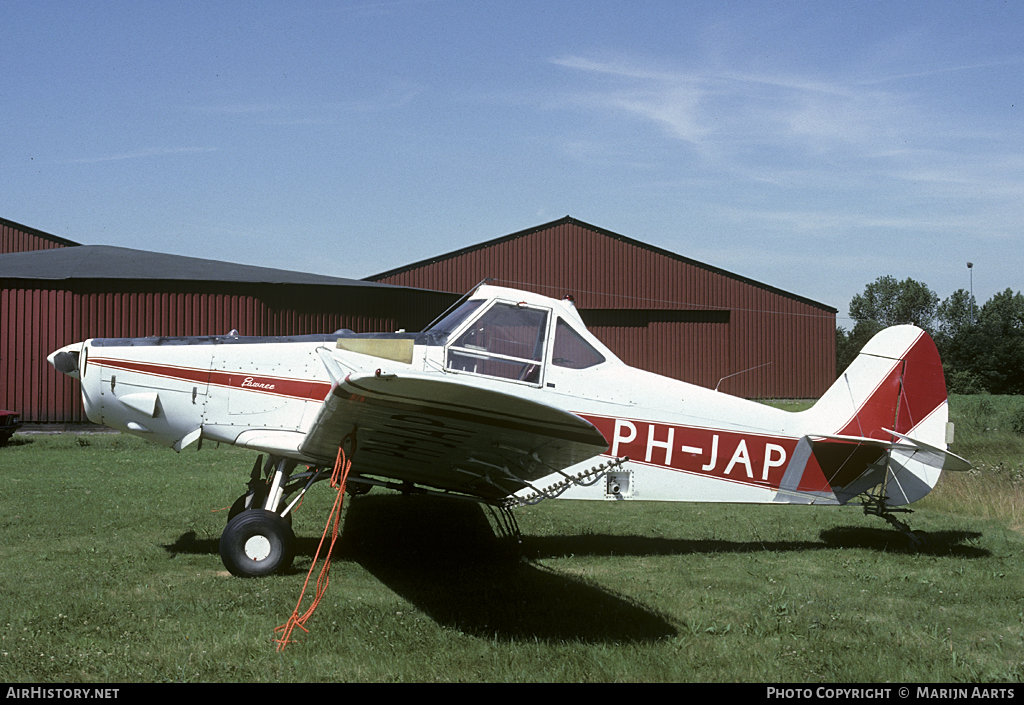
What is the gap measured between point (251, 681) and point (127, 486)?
26.2 feet

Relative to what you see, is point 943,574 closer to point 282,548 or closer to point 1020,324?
point 282,548

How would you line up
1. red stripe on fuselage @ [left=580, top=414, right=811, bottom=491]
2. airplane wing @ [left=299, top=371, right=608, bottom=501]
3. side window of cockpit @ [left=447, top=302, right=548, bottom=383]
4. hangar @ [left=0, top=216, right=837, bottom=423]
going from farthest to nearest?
hangar @ [left=0, top=216, right=837, bottom=423], red stripe on fuselage @ [left=580, top=414, right=811, bottom=491], side window of cockpit @ [left=447, top=302, right=548, bottom=383], airplane wing @ [left=299, top=371, right=608, bottom=501]

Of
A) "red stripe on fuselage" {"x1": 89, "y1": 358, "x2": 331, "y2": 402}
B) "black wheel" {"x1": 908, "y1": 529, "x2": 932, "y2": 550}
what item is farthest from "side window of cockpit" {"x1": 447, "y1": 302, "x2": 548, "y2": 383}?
"black wheel" {"x1": 908, "y1": 529, "x2": 932, "y2": 550}

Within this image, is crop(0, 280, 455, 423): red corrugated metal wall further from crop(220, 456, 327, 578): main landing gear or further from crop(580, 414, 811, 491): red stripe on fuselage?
crop(580, 414, 811, 491): red stripe on fuselage

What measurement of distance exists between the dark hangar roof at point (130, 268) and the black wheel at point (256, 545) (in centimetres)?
1632

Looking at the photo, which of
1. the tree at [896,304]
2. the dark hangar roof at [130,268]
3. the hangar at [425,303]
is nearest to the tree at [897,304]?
the tree at [896,304]

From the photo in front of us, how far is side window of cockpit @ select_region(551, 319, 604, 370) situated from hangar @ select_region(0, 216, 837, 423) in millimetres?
15592

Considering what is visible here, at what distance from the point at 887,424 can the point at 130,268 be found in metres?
20.9

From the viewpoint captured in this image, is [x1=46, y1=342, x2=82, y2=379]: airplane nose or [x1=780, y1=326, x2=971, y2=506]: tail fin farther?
[x1=780, y1=326, x2=971, y2=506]: tail fin

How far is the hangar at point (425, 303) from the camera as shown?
20297 mm

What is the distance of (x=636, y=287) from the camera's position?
30.8 metres

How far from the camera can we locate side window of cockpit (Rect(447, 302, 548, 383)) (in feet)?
22.6

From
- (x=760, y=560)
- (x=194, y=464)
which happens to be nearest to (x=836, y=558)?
(x=760, y=560)

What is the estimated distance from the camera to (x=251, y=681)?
4.30 meters
